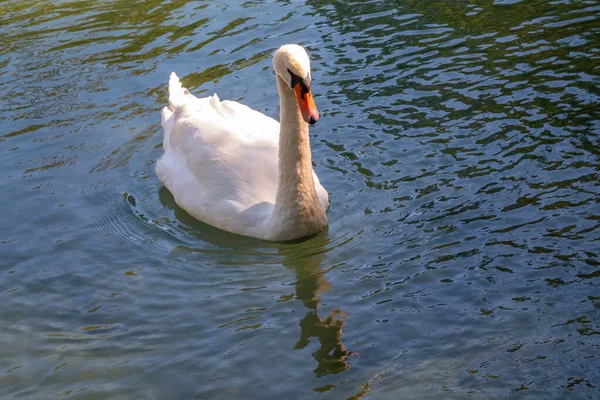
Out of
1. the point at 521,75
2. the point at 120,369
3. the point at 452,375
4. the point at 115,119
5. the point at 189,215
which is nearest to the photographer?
the point at 452,375

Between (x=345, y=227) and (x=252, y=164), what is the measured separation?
1072 mm

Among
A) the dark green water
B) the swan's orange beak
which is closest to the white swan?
the swan's orange beak

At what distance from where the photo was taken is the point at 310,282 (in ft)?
23.3

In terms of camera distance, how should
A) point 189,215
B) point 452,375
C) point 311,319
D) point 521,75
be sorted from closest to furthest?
point 452,375 → point 311,319 → point 189,215 → point 521,75

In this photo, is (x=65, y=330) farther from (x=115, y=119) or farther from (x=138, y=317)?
(x=115, y=119)

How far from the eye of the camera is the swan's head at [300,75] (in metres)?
6.98

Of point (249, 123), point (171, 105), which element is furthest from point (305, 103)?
point (171, 105)

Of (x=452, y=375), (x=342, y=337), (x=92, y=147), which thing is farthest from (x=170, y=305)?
(x=92, y=147)

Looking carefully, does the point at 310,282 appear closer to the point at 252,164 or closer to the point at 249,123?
the point at 252,164

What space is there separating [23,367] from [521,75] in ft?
20.3

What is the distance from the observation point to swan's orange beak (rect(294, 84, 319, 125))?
6.98 metres

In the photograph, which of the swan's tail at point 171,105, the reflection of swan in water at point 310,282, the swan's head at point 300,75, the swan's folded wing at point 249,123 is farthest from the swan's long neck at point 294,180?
the swan's tail at point 171,105

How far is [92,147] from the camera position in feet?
32.9

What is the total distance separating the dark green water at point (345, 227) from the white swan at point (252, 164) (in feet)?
0.65
